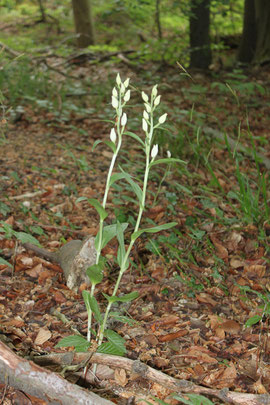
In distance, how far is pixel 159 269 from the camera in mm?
2566

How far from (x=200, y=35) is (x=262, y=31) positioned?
1.24m

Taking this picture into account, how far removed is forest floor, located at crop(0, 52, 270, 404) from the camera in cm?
185

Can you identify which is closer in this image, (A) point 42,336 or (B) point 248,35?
(A) point 42,336

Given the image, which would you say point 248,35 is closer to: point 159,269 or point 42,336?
point 159,269

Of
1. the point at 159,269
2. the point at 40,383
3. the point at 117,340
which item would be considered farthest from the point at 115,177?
the point at 159,269

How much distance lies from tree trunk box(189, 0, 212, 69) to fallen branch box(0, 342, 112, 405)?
620 cm

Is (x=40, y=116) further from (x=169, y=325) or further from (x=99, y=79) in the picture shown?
(x=169, y=325)

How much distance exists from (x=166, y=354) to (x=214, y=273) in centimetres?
75

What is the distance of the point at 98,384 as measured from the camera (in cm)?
167

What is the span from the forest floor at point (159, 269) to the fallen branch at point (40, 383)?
209 mm

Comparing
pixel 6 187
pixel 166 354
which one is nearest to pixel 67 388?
pixel 166 354

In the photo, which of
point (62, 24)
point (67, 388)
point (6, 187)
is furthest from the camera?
point (62, 24)

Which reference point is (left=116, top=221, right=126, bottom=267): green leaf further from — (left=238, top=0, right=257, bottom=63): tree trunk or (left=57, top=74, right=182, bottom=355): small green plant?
(left=238, top=0, right=257, bottom=63): tree trunk

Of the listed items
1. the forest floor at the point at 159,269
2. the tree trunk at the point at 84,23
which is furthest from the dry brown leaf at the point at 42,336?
the tree trunk at the point at 84,23
